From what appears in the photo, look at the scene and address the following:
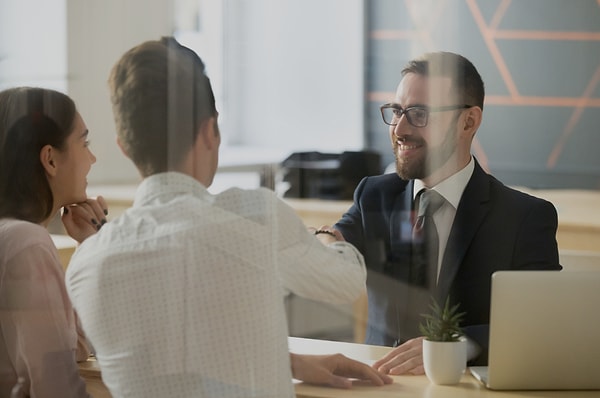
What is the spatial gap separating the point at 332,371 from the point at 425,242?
1.27 feet

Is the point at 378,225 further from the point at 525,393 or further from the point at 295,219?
the point at 525,393

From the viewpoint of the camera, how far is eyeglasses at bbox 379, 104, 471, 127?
2.06 metres

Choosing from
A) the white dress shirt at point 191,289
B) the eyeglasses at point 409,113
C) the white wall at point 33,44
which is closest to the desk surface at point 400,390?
the white dress shirt at point 191,289

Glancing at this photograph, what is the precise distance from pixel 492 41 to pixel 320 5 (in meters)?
0.38

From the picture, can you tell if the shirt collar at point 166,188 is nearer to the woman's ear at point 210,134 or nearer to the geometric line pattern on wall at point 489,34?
the woman's ear at point 210,134

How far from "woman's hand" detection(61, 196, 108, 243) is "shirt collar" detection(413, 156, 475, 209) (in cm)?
67

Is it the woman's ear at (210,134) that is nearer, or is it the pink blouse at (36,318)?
the woman's ear at (210,134)

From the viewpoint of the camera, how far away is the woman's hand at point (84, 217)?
2010 millimetres

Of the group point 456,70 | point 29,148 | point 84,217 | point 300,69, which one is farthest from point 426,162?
point 29,148

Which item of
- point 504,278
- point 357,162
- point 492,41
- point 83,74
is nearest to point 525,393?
point 504,278

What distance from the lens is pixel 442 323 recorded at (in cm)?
203

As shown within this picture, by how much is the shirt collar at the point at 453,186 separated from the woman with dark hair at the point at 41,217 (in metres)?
0.68

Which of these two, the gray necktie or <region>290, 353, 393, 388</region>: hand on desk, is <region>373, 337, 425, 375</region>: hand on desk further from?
the gray necktie

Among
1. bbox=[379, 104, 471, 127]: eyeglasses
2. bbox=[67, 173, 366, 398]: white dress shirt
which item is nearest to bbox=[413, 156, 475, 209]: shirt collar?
bbox=[379, 104, 471, 127]: eyeglasses
